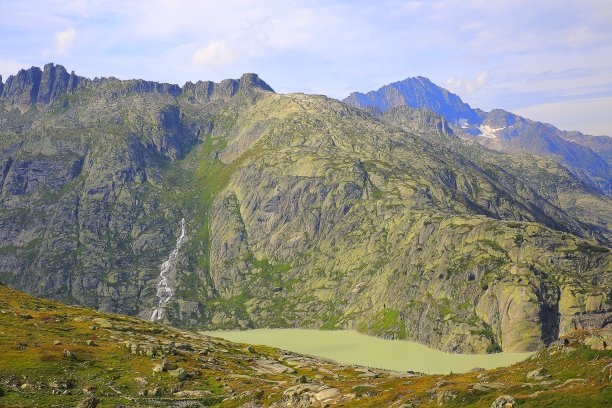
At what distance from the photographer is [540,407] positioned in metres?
44.2

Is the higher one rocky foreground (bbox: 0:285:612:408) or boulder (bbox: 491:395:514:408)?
boulder (bbox: 491:395:514:408)

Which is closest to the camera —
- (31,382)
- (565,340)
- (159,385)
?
(565,340)

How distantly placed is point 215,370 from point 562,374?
244ft

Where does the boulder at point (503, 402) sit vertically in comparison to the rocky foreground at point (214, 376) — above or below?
above

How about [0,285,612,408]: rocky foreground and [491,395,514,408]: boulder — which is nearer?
[491,395,514,408]: boulder

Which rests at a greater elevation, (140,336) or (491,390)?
(491,390)

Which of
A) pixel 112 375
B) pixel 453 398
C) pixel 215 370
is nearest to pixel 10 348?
pixel 112 375

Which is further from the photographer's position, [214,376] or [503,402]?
[214,376]

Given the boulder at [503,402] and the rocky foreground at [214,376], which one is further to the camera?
the rocky foreground at [214,376]

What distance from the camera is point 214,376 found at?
105125 millimetres

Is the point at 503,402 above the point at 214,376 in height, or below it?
above

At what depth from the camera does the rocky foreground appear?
2149 inches

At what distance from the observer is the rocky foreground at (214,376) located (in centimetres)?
5459

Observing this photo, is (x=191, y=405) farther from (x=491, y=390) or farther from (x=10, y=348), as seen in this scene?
(x=491, y=390)
